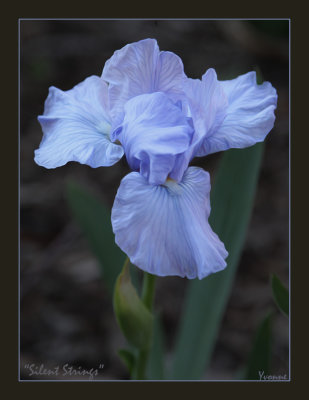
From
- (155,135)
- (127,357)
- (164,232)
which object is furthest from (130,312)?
(155,135)

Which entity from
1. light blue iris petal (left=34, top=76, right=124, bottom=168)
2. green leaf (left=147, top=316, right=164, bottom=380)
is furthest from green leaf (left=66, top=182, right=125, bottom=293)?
light blue iris petal (left=34, top=76, right=124, bottom=168)

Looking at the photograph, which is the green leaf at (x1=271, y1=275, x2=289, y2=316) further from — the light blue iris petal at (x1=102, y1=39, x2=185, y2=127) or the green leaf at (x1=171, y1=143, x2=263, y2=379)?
the light blue iris petal at (x1=102, y1=39, x2=185, y2=127)

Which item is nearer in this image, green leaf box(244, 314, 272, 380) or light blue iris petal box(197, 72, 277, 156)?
light blue iris petal box(197, 72, 277, 156)

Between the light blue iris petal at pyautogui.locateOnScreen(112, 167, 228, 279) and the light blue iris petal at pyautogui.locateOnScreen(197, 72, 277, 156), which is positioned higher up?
the light blue iris petal at pyautogui.locateOnScreen(197, 72, 277, 156)

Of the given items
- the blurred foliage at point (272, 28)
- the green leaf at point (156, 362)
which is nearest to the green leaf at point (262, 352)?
the green leaf at point (156, 362)

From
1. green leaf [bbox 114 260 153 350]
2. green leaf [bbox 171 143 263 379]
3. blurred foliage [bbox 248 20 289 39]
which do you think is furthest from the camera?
blurred foliage [bbox 248 20 289 39]

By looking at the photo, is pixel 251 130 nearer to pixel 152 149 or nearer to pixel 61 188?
pixel 152 149

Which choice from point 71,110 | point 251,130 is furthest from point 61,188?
point 251,130

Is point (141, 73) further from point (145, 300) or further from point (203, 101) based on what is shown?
point (145, 300)
